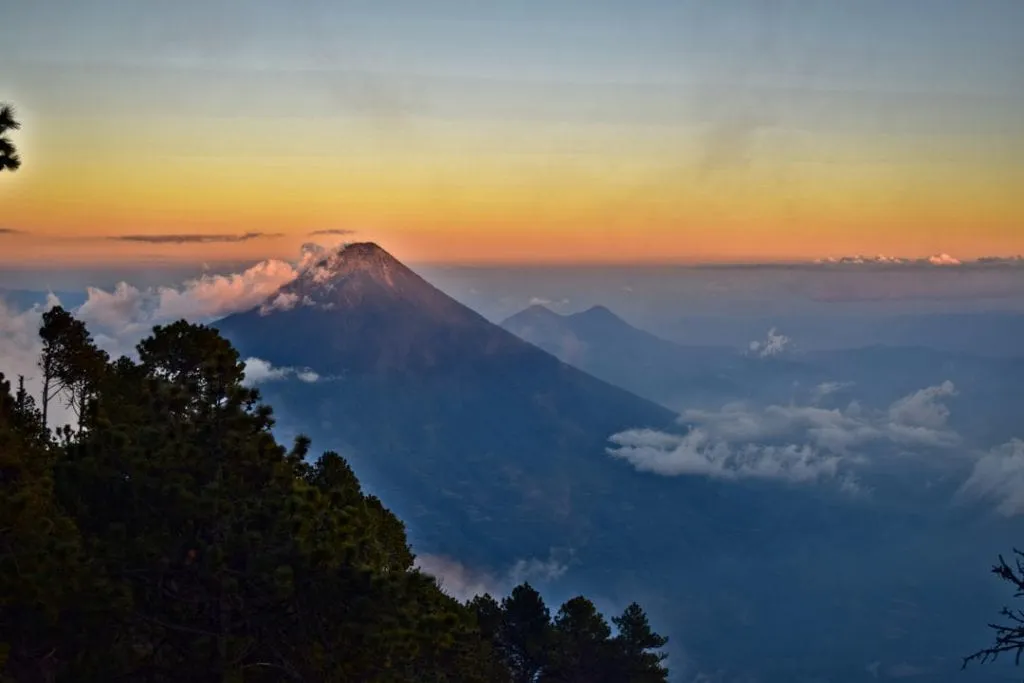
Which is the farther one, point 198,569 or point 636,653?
point 636,653

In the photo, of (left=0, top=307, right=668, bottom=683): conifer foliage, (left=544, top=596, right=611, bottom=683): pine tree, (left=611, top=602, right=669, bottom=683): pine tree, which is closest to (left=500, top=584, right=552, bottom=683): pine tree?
(left=544, top=596, right=611, bottom=683): pine tree

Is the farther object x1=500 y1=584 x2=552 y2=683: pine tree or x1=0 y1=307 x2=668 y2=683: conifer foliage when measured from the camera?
x1=500 y1=584 x2=552 y2=683: pine tree

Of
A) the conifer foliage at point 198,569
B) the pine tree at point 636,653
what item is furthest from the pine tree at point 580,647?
the conifer foliage at point 198,569

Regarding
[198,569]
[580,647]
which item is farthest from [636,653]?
[198,569]

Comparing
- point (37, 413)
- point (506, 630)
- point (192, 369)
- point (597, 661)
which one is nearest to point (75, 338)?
point (37, 413)

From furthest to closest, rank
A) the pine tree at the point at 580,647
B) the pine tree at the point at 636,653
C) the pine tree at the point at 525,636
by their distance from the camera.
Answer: the pine tree at the point at 525,636 → the pine tree at the point at 636,653 → the pine tree at the point at 580,647

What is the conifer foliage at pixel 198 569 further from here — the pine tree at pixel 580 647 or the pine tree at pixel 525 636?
the pine tree at pixel 525 636

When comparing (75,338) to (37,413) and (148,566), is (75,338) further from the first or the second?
(148,566)

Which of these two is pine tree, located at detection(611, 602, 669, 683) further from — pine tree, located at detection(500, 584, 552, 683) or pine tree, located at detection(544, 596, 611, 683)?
pine tree, located at detection(500, 584, 552, 683)

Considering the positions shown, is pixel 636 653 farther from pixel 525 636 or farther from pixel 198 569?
pixel 198 569

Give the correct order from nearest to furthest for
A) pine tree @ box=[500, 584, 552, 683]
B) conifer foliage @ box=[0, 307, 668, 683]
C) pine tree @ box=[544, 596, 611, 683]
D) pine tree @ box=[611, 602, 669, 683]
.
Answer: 1. conifer foliage @ box=[0, 307, 668, 683]
2. pine tree @ box=[544, 596, 611, 683]
3. pine tree @ box=[611, 602, 669, 683]
4. pine tree @ box=[500, 584, 552, 683]

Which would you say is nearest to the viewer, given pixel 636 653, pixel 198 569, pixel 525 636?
pixel 198 569
